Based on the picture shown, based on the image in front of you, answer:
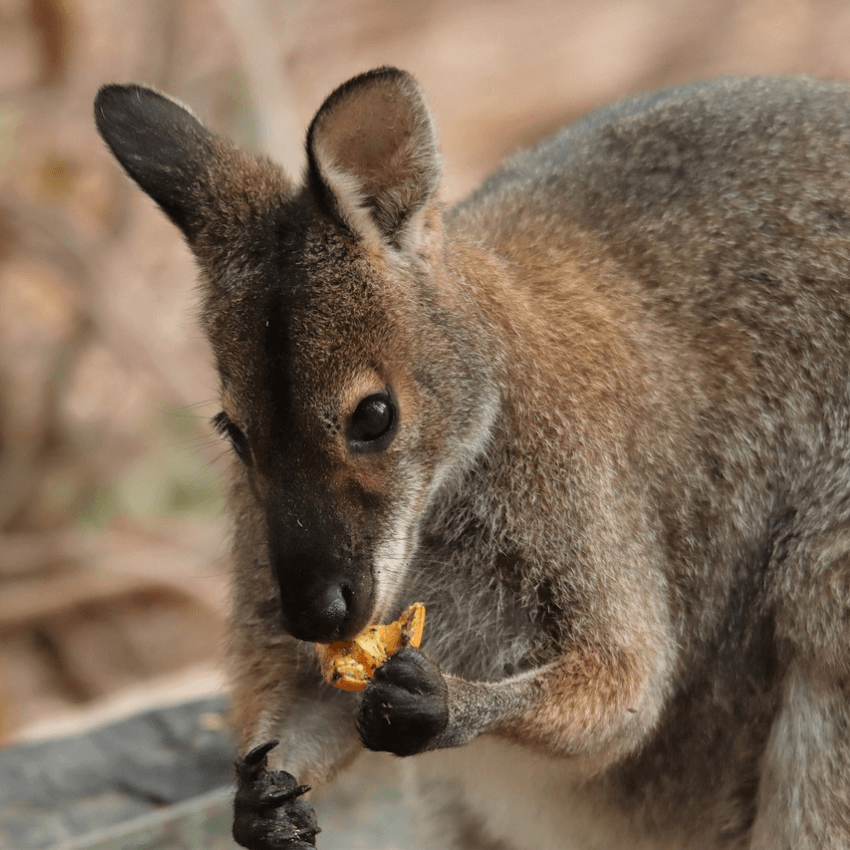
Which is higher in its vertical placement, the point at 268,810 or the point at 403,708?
the point at 403,708

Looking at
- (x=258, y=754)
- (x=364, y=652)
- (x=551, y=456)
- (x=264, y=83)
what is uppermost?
(x=264, y=83)

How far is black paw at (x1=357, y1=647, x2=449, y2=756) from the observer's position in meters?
2.47

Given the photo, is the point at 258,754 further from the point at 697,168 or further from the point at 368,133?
the point at 697,168

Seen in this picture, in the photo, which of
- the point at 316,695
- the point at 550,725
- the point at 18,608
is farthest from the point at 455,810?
the point at 18,608

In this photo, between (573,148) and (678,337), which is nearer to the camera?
(678,337)

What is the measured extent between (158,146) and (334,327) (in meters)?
0.61

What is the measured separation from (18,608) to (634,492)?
5.31 m

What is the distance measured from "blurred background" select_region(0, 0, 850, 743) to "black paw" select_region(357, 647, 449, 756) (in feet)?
11.2

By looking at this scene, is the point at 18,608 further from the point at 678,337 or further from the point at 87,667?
the point at 678,337

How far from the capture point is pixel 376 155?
264 centimetres

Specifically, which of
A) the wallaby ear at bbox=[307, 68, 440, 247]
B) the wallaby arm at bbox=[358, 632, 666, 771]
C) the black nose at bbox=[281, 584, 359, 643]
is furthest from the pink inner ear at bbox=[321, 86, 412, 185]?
the wallaby arm at bbox=[358, 632, 666, 771]

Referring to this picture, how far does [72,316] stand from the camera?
812 cm

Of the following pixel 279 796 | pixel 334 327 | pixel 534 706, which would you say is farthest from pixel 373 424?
pixel 279 796

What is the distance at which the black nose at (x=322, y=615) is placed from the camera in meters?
2.40
